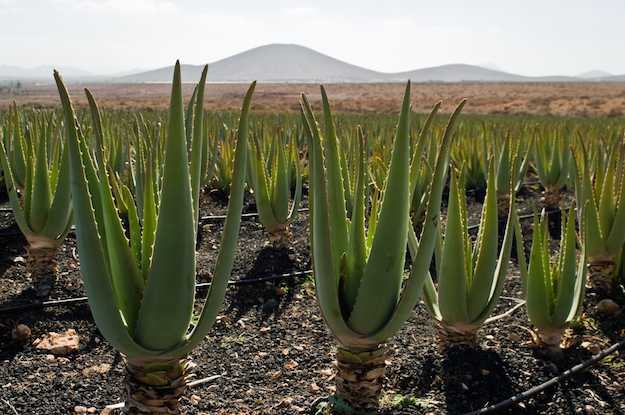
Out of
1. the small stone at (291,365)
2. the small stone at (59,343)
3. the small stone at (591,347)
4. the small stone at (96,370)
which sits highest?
the small stone at (59,343)

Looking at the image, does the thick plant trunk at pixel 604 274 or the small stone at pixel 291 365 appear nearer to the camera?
the small stone at pixel 291 365

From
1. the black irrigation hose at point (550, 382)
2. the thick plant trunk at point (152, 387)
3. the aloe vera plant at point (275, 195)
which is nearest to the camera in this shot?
the thick plant trunk at point (152, 387)

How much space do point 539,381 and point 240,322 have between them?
144 cm

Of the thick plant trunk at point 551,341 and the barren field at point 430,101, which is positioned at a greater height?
the barren field at point 430,101

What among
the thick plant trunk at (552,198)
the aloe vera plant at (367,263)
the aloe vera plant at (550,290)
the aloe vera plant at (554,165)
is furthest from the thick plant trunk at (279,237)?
the thick plant trunk at (552,198)

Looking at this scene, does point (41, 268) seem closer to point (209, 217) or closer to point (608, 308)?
point (209, 217)

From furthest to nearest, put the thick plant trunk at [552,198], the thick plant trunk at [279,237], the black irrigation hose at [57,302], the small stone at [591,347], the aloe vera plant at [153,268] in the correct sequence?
1. the thick plant trunk at [552,198]
2. the thick plant trunk at [279,237]
3. the black irrigation hose at [57,302]
4. the small stone at [591,347]
5. the aloe vera plant at [153,268]

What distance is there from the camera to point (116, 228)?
1343 mm

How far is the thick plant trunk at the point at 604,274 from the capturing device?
2.96 metres

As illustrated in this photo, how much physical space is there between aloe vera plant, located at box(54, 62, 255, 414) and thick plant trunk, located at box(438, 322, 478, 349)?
119 cm

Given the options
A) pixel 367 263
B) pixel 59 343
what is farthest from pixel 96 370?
pixel 367 263

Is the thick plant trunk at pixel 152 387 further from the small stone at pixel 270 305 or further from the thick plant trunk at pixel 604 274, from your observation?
the thick plant trunk at pixel 604 274

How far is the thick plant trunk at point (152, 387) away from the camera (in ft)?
4.45

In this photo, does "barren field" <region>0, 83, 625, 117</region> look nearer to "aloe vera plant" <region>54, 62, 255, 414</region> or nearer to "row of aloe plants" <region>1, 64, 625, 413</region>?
"row of aloe plants" <region>1, 64, 625, 413</region>
